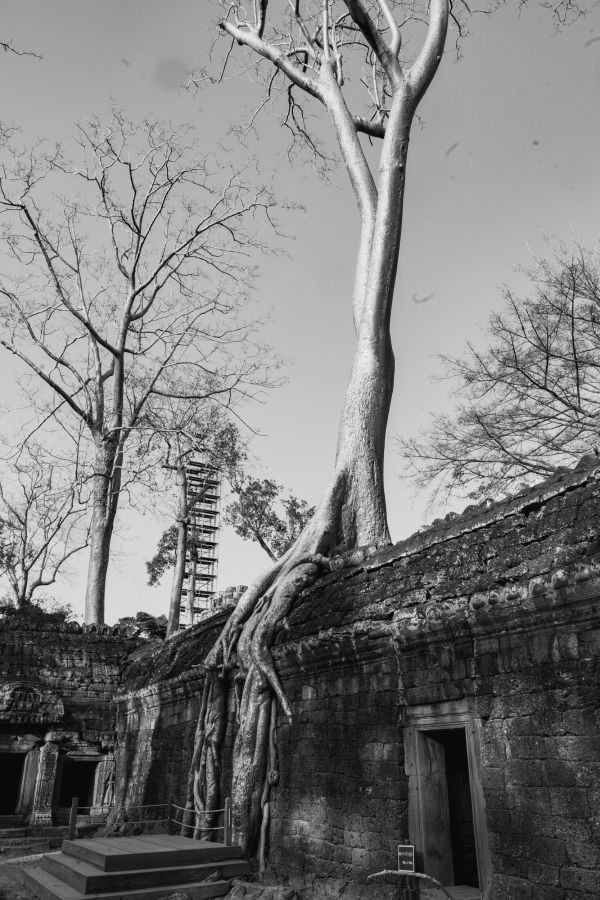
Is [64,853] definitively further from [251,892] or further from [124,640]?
[124,640]

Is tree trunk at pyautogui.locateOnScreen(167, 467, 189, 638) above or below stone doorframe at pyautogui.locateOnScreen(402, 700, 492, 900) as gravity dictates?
above

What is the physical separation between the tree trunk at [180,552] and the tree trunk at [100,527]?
1.79 m

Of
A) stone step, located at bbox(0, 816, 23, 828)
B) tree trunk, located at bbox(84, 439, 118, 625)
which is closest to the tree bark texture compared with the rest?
tree trunk, located at bbox(84, 439, 118, 625)

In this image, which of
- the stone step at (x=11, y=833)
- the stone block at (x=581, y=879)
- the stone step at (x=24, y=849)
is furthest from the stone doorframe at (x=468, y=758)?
the stone step at (x=11, y=833)

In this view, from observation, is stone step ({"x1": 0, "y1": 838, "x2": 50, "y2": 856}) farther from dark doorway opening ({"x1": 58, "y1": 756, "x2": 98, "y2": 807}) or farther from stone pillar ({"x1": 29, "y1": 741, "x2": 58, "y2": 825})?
dark doorway opening ({"x1": 58, "y1": 756, "x2": 98, "y2": 807})

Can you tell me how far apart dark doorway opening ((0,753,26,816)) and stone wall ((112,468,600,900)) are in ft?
22.7

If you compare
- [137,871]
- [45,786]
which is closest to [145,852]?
[137,871]

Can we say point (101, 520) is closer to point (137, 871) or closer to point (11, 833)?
point (11, 833)

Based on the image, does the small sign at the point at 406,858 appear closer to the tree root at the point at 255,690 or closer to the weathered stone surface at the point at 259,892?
the weathered stone surface at the point at 259,892

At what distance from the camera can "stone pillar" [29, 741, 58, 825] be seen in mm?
11055

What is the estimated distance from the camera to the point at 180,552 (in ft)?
62.5

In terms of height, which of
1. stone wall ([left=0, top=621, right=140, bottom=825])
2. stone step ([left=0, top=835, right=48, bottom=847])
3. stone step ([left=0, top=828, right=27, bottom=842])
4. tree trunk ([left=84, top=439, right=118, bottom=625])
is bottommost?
stone step ([left=0, top=835, right=48, bottom=847])

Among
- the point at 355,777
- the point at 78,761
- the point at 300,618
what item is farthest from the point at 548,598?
the point at 78,761

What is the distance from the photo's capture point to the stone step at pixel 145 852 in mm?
5969
